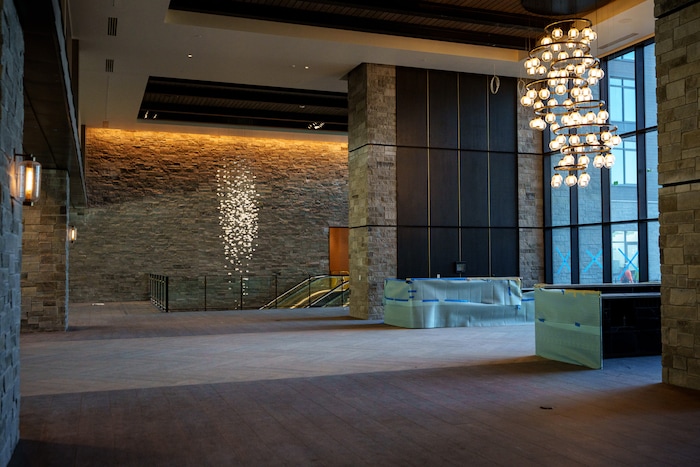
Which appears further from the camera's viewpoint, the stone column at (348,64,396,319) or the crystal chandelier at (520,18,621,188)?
the stone column at (348,64,396,319)

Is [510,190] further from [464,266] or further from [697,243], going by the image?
[697,243]

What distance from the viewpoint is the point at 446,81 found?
14.5 m

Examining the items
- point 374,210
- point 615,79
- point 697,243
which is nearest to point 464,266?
point 374,210

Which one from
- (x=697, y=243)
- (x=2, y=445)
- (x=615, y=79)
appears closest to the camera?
(x=2, y=445)

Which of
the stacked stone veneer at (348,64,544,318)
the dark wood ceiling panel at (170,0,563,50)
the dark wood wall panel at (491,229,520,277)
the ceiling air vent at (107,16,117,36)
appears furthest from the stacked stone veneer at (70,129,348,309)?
the dark wood ceiling panel at (170,0,563,50)

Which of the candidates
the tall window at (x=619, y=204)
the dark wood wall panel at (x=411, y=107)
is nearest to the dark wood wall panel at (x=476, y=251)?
the tall window at (x=619, y=204)

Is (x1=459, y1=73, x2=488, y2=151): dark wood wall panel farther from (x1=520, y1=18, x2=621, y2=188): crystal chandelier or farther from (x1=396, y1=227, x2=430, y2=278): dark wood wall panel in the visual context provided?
(x1=520, y1=18, x2=621, y2=188): crystal chandelier

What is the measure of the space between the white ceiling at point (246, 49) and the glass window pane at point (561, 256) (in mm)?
3767

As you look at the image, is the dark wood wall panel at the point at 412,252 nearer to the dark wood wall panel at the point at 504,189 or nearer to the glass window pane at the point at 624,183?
the dark wood wall panel at the point at 504,189

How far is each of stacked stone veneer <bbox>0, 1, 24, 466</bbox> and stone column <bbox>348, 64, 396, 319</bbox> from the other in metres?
9.34

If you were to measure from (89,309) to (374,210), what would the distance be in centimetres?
825

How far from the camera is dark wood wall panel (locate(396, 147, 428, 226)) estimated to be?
14031mm

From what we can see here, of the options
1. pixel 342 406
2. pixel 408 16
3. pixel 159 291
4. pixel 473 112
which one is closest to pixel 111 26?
pixel 408 16

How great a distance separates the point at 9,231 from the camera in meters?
4.17
